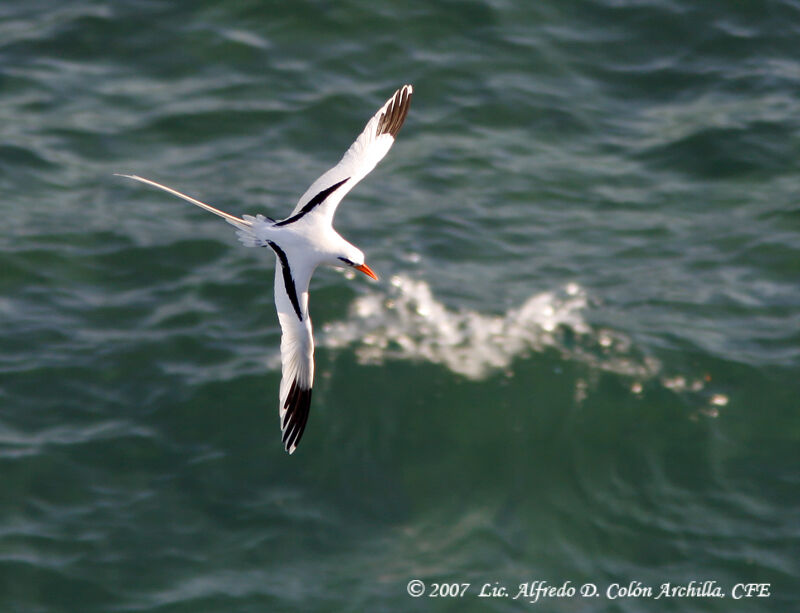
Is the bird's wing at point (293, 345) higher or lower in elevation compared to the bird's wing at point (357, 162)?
lower

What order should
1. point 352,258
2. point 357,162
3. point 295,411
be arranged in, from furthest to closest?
point 357,162
point 295,411
point 352,258

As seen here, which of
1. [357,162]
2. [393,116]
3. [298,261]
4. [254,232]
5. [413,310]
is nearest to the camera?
[298,261]

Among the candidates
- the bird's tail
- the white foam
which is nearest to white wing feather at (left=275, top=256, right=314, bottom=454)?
the bird's tail

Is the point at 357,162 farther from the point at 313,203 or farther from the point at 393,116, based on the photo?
the point at 313,203

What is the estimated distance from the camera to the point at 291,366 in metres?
9.84

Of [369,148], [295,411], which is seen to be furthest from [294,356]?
[369,148]

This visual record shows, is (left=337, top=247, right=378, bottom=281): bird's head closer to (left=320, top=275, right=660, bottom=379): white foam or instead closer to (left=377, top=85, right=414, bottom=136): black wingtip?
(left=377, top=85, right=414, bottom=136): black wingtip

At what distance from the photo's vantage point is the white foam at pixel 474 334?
13.2m

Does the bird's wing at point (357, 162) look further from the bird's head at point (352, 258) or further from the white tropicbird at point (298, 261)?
the bird's head at point (352, 258)

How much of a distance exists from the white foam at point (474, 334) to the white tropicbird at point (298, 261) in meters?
3.34

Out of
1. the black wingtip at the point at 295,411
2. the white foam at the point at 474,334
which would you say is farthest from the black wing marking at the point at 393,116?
the white foam at the point at 474,334

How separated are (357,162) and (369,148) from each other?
222mm

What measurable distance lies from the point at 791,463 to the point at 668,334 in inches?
78.9

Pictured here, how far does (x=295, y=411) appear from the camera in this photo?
993 centimetres
